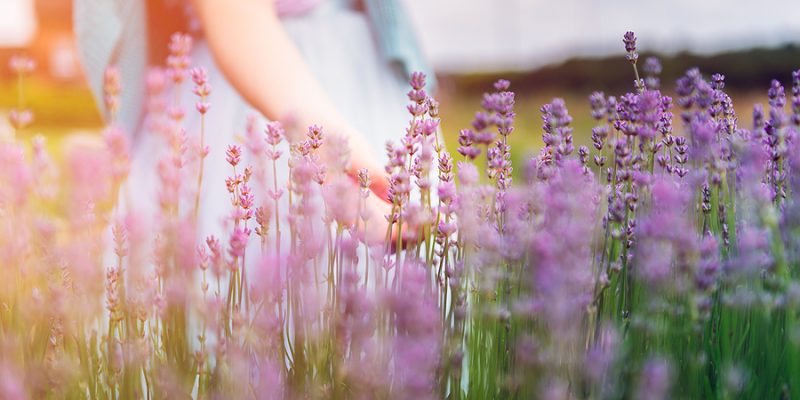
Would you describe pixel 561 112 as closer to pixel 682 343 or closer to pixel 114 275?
pixel 682 343

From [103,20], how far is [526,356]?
5.34ft

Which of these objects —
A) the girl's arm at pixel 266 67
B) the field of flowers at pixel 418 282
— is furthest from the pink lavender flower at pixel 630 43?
the girl's arm at pixel 266 67

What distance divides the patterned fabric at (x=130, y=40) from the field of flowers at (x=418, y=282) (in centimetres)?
74

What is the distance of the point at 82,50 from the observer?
2.24 m

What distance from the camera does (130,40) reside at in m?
2.27

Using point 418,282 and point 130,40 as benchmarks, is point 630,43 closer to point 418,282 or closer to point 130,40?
point 418,282

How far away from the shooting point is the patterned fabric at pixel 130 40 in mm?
2205

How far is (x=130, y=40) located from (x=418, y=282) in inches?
61.5

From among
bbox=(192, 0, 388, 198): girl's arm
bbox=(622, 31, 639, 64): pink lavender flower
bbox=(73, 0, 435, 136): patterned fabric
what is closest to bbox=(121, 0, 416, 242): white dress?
bbox=(73, 0, 435, 136): patterned fabric

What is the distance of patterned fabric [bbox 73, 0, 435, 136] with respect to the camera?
2.21 metres

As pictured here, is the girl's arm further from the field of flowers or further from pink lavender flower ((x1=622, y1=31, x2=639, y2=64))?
pink lavender flower ((x1=622, y1=31, x2=639, y2=64))

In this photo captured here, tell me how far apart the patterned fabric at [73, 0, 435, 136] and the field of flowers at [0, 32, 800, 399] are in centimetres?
74

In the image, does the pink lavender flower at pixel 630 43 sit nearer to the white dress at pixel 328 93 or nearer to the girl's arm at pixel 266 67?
the girl's arm at pixel 266 67

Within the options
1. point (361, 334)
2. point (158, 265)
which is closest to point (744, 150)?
point (361, 334)
